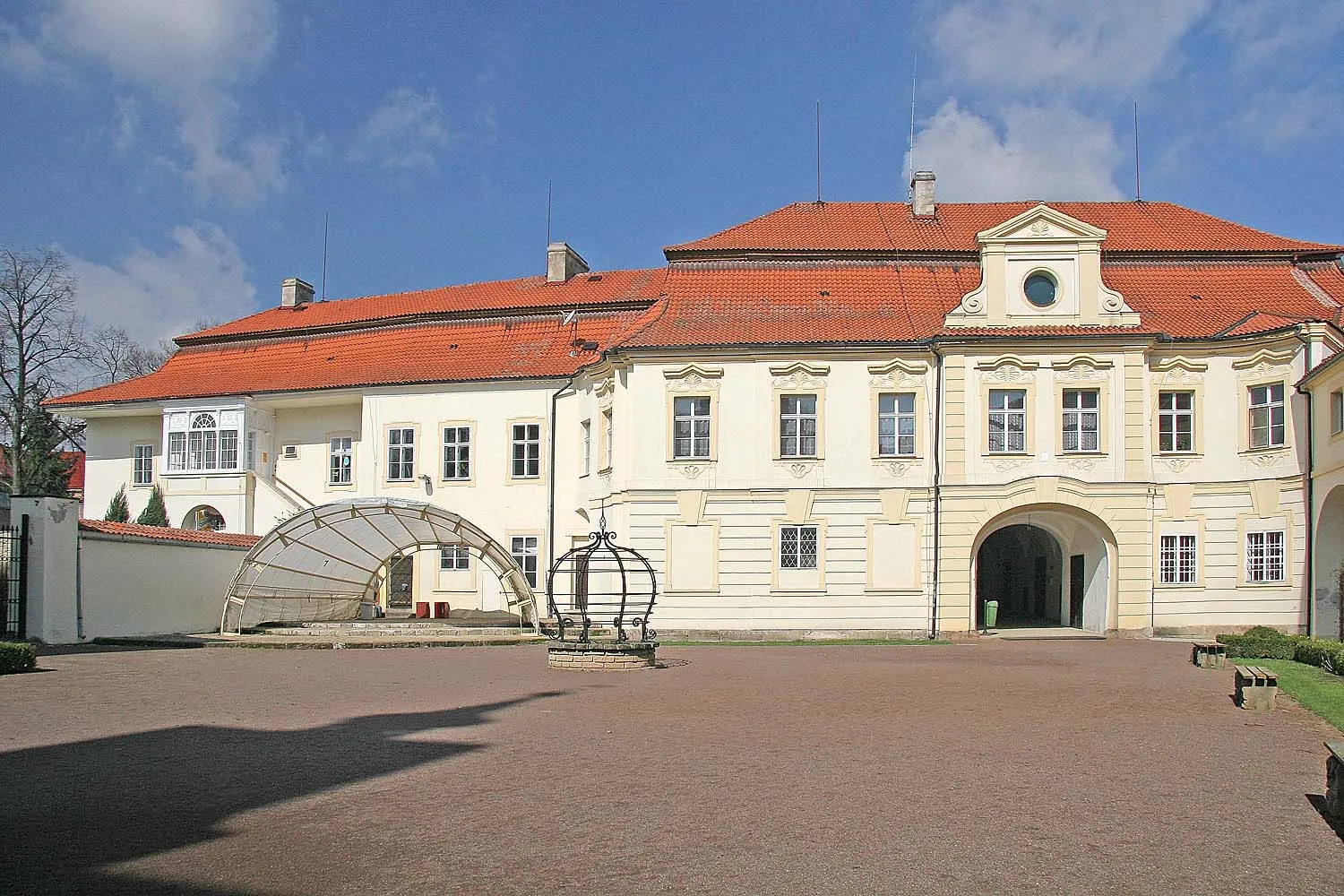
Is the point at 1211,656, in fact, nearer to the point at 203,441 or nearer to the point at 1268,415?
the point at 1268,415

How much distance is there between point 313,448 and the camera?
3681 centimetres

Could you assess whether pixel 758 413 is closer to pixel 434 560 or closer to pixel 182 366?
pixel 434 560

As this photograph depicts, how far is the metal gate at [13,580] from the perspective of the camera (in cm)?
2322

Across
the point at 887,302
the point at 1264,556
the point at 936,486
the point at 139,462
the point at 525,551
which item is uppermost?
the point at 887,302

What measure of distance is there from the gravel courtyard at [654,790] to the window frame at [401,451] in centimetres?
1859

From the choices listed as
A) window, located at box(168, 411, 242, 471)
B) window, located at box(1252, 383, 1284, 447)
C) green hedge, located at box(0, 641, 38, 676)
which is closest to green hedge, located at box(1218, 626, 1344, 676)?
window, located at box(1252, 383, 1284, 447)

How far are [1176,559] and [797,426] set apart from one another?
931cm

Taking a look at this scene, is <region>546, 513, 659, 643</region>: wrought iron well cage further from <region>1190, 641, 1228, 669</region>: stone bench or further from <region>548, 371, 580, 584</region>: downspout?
<region>1190, 641, 1228, 669</region>: stone bench

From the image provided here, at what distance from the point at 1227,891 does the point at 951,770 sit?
3515mm

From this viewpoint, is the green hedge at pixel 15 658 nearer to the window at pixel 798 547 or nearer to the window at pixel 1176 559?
the window at pixel 798 547

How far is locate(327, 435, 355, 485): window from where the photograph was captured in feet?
119

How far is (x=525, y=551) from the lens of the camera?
3394 centimetres

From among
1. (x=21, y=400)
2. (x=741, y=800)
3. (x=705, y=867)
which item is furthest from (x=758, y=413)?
(x=21, y=400)

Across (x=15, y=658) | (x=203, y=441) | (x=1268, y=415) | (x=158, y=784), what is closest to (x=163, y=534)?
(x=203, y=441)
